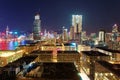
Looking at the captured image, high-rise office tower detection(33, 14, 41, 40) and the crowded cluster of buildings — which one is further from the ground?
high-rise office tower detection(33, 14, 41, 40)

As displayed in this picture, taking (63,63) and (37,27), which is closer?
(63,63)

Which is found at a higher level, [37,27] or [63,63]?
[37,27]

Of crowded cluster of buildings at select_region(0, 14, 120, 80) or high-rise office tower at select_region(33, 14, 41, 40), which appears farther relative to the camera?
high-rise office tower at select_region(33, 14, 41, 40)

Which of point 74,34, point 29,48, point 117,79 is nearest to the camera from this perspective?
point 117,79

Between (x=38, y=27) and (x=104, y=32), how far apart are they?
32886 millimetres

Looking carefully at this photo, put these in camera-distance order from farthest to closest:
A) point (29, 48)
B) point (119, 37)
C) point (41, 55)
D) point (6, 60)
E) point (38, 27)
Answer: point (38, 27) → point (119, 37) → point (29, 48) → point (41, 55) → point (6, 60)

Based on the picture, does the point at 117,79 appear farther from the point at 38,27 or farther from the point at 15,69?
the point at 38,27

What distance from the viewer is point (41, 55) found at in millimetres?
47438

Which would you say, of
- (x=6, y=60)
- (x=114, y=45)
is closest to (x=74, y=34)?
(x=114, y=45)

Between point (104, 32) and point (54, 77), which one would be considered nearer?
point (54, 77)

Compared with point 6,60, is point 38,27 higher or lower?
higher

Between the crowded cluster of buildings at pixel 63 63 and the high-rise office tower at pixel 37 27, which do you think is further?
the high-rise office tower at pixel 37 27

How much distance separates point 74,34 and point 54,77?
94.9m

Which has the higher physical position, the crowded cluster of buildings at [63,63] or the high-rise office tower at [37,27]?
the high-rise office tower at [37,27]
